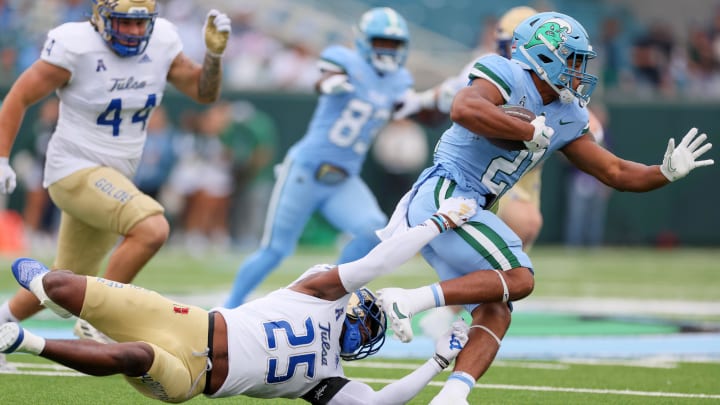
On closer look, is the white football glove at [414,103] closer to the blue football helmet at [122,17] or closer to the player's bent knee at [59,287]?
the blue football helmet at [122,17]

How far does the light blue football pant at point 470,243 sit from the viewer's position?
4.73 metres

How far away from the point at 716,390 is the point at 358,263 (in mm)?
2132

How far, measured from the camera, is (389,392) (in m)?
4.44

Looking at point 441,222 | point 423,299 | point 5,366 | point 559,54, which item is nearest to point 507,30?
point 559,54

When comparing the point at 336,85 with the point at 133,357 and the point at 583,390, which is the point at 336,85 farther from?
the point at 133,357

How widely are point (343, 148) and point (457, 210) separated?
3377 millimetres

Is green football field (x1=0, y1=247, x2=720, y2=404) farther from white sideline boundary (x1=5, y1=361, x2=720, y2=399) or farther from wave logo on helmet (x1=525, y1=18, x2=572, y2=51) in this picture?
wave logo on helmet (x1=525, y1=18, x2=572, y2=51)

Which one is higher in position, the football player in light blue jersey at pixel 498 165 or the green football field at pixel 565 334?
the football player in light blue jersey at pixel 498 165

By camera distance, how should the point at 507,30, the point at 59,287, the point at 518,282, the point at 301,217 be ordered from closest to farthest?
1. the point at 59,287
2. the point at 518,282
3. the point at 507,30
4. the point at 301,217

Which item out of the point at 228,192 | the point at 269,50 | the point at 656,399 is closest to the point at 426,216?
the point at 656,399

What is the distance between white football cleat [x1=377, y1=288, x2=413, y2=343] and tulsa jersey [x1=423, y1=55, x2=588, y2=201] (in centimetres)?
67

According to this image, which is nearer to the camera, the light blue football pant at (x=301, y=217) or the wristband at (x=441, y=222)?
the wristband at (x=441, y=222)

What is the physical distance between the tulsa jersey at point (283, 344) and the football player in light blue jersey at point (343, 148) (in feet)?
10.3

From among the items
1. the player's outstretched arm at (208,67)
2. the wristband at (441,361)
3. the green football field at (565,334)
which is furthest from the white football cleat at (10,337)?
the player's outstretched arm at (208,67)
